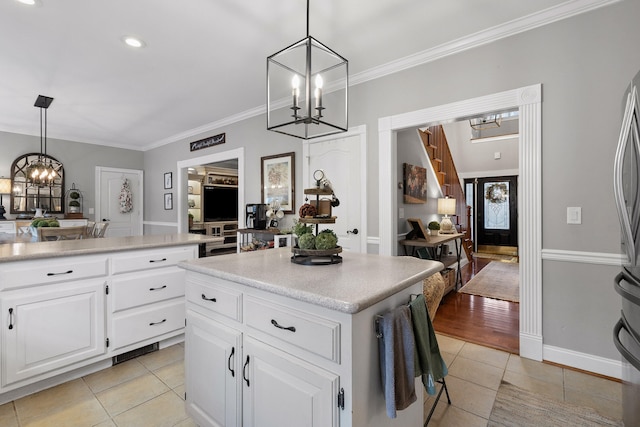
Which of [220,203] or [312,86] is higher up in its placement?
[312,86]

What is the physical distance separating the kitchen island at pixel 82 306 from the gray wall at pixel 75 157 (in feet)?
15.7

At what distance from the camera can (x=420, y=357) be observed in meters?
1.26

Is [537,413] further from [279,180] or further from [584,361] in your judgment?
[279,180]

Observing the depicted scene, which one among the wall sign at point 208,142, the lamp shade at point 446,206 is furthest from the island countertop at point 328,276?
the wall sign at point 208,142

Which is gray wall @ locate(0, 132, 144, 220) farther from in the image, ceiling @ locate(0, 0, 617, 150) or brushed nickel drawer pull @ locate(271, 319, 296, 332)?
brushed nickel drawer pull @ locate(271, 319, 296, 332)

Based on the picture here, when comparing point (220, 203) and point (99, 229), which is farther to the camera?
point (220, 203)

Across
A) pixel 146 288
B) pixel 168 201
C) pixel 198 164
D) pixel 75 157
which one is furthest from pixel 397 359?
pixel 75 157

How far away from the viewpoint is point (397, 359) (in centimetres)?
114

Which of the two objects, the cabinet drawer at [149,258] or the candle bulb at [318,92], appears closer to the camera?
the candle bulb at [318,92]

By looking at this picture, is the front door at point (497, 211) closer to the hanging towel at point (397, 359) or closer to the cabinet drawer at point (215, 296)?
the hanging towel at point (397, 359)

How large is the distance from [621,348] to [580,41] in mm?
2233

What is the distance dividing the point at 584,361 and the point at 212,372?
266 cm

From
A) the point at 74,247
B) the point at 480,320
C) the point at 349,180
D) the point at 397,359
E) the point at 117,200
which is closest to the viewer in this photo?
the point at 397,359

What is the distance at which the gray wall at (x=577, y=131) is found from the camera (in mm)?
2178
